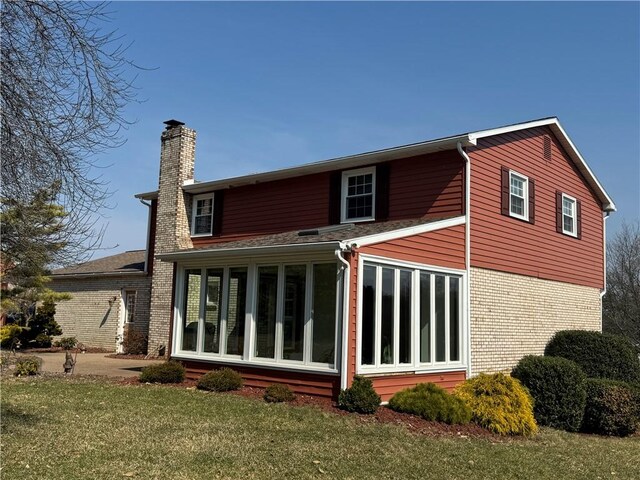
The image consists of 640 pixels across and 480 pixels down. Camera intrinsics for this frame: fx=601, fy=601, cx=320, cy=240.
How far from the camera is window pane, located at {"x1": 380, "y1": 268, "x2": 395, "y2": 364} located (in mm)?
11312

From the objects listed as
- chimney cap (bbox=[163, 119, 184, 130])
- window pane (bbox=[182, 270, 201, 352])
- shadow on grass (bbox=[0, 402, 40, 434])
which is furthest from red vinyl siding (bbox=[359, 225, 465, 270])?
chimney cap (bbox=[163, 119, 184, 130])

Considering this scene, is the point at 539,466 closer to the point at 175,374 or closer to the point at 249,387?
the point at 249,387

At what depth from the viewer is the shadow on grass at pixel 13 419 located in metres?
8.24

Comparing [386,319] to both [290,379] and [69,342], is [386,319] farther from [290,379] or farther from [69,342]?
[69,342]

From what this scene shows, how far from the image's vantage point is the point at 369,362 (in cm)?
1101

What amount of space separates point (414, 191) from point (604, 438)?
669cm

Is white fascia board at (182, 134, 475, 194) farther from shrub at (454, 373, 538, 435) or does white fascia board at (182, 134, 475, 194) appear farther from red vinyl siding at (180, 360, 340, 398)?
red vinyl siding at (180, 360, 340, 398)

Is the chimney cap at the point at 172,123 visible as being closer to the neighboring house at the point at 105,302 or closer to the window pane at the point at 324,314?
the neighboring house at the point at 105,302

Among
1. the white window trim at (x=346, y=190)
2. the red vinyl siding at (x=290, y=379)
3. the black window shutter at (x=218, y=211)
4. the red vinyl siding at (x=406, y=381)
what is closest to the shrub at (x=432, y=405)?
the red vinyl siding at (x=406, y=381)

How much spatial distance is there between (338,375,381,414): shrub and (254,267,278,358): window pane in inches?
88.6

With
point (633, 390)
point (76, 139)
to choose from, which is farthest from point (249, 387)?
point (633, 390)

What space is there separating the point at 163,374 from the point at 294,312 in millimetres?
3376

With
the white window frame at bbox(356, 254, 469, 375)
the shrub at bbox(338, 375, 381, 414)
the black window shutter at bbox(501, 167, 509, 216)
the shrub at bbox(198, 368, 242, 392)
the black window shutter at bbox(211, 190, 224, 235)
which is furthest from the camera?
the black window shutter at bbox(211, 190, 224, 235)

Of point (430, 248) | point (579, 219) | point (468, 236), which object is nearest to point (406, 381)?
point (430, 248)
